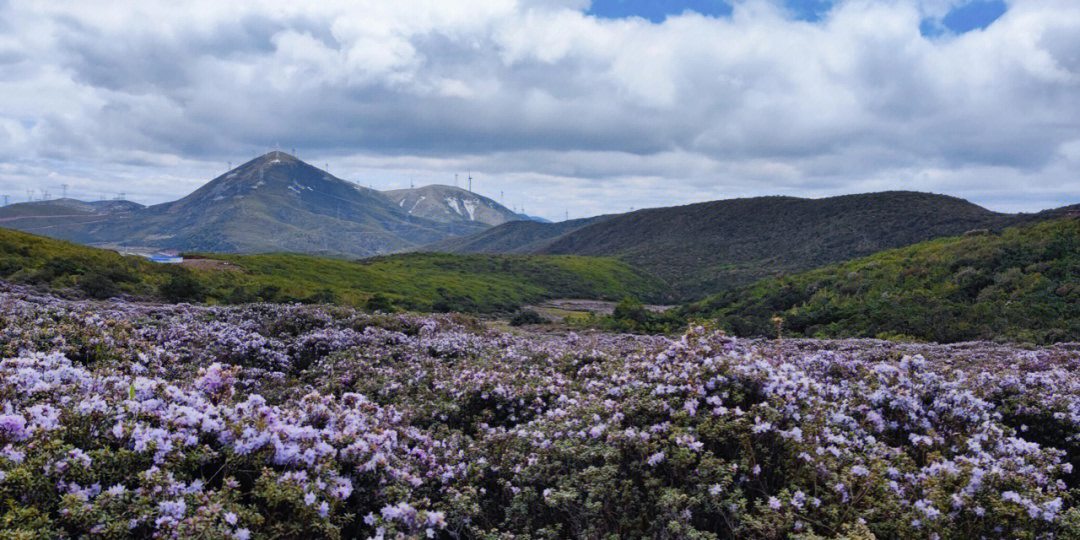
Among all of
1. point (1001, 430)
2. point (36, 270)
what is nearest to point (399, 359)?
point (1001, 430)

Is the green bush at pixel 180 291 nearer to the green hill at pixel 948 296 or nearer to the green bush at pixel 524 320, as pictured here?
the green bush at pixel 524 320

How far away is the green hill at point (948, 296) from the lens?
22391 mm

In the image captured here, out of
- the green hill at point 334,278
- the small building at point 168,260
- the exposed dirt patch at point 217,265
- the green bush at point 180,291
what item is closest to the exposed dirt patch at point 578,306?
the green hill at point 334,278

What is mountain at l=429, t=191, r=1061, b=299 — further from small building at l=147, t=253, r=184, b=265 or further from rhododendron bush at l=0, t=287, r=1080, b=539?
rhododendron bush at l=0, t=287, r=1080, b=539

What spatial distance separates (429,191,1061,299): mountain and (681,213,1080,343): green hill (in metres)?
42.3

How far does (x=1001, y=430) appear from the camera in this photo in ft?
20.2

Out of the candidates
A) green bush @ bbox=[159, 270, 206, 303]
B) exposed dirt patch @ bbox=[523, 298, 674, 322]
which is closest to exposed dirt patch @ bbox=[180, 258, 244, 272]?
green bush @ bbox=[159, 270, 206, 303]

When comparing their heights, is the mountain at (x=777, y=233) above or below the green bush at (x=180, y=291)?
above

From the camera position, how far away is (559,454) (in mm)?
5570

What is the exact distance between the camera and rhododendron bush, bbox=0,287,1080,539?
12.4 feet

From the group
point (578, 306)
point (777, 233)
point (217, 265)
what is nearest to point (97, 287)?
point (217, 265)

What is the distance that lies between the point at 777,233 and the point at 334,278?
84.0 meters

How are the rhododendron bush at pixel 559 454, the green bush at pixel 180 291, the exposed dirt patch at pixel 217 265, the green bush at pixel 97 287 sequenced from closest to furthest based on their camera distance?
1. the rhododendron bush at pixel 559 454
2. the green bush at pixel 97 287
3. the green bush at pixel 180 291
4. the exposed dirt patch at pixel 217 265

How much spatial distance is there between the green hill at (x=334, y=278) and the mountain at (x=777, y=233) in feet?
37.4
